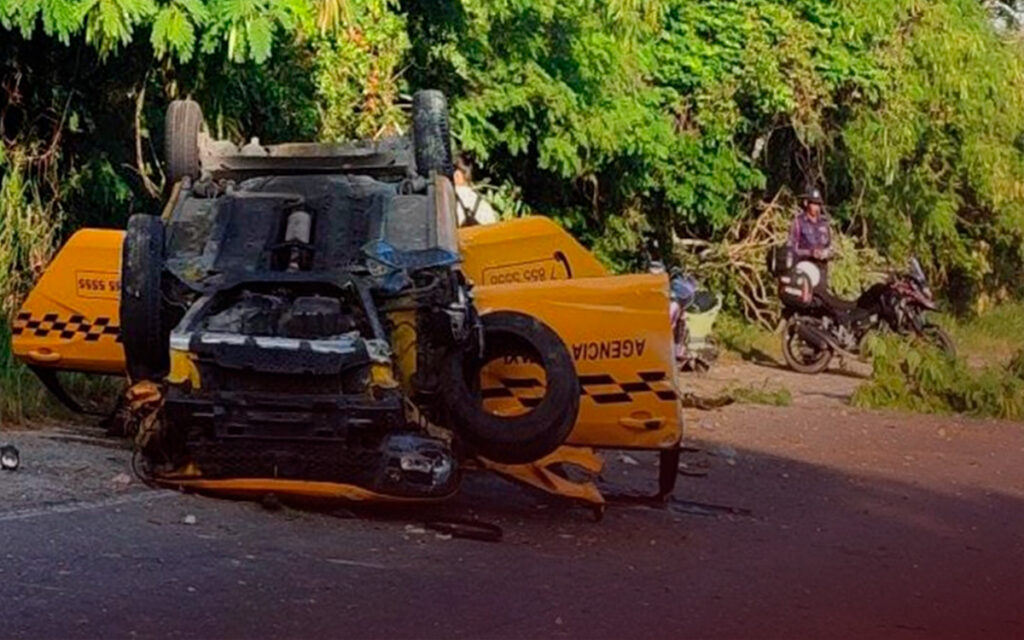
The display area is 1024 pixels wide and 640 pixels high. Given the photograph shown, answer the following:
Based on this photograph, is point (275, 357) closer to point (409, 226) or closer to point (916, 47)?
point (409, 226)

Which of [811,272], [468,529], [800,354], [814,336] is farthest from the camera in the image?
[811,272]

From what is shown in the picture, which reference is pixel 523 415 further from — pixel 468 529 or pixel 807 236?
pixel 807 236

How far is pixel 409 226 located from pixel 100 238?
6.14 ft

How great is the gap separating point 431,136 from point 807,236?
9907 millimetres

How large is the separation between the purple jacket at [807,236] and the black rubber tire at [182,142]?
10048mm

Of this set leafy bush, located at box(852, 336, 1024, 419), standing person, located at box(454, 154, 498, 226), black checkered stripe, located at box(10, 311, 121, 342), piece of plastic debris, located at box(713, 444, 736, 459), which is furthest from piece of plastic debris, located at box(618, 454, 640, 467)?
leafy bush, located at box(852, 336, 1024, 419)

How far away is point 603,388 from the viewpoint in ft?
→ 27.5

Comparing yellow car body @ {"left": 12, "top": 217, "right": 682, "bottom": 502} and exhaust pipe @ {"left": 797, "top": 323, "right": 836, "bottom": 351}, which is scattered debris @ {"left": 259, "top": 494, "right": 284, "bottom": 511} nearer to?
yellow car body @ {"left": 12, "top": 217, "right": 682, "bottom": 502}

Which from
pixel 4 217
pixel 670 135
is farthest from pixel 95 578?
pixel 670 135

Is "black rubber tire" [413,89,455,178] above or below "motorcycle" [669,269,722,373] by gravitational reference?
above

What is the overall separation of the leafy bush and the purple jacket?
11.1ft

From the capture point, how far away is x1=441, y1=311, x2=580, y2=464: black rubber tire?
8.12 meters

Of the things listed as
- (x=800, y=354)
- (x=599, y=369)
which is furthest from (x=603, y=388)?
(x=800, y=354)

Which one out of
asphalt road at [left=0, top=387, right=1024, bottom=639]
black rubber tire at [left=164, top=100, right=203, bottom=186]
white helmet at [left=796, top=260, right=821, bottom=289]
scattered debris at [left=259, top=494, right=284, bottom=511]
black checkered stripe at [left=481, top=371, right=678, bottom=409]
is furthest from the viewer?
white helmet at [left=796, top=260, right=821, bottom=289]
